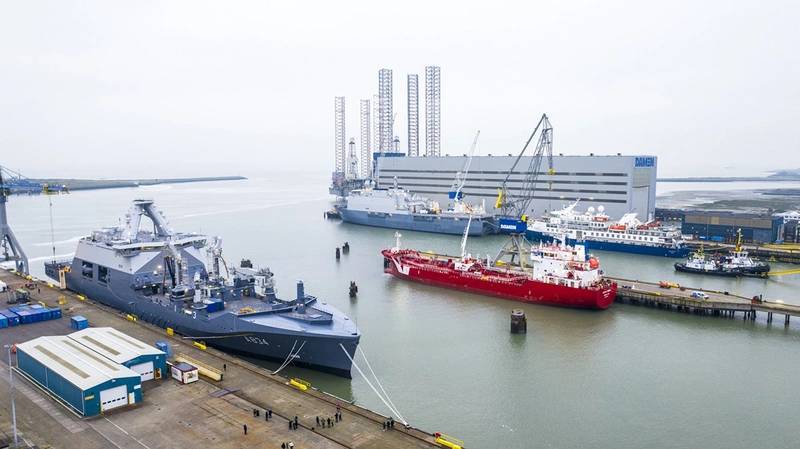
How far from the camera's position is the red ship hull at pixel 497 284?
2972 cm

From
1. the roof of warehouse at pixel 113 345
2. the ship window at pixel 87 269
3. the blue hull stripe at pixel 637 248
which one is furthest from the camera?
the blue hull stripe at pixel 637 248

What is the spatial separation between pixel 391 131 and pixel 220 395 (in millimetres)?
82772

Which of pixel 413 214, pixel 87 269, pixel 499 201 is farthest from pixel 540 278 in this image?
pixel 499 201

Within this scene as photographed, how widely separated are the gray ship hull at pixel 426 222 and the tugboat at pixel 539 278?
21.8 metres

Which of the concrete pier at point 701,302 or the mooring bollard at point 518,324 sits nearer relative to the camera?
the mooring bollard at point 518,324

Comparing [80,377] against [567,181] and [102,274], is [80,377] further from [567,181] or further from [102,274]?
[567,181]

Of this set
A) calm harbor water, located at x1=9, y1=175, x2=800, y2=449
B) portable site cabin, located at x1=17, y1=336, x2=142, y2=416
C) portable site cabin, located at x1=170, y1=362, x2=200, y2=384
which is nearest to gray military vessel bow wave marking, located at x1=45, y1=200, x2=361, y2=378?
calm harbor water, located at x1=9, y1=175, x2=800, y2=449

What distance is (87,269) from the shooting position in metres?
28.5

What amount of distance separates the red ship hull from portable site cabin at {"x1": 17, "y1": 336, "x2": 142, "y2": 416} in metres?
22.0

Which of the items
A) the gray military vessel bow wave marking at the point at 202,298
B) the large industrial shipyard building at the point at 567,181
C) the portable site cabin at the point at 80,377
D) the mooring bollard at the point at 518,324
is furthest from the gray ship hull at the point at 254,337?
the large industrial shipyard building at the point at 567,181

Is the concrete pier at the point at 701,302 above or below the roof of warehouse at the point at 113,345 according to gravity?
below

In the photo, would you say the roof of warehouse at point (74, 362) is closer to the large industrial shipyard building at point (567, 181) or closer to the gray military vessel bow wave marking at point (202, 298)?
the gray military vessel bow wave marking at point (202, 298)

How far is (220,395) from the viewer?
613 inches

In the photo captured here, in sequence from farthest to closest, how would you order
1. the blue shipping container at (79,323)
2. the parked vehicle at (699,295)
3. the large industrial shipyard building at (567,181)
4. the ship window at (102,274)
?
the large industrial shipyard building at (567,181) → the parked vehicle at (699,295) → the ship window at (102,274) → the blue shipping container at (79,323)
